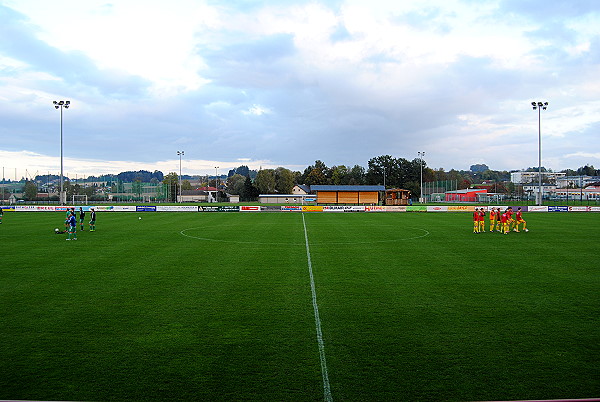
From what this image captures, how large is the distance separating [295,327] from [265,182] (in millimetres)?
112178

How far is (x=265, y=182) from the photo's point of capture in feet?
393

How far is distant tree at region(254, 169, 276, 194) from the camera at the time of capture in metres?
119

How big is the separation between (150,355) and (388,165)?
4409 inches

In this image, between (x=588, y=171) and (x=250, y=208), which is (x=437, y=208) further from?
(x=588, y=171)

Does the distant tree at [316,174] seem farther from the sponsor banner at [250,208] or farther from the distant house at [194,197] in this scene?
the sponsor banner at [250,208]

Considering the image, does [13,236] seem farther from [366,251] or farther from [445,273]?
[445,273]

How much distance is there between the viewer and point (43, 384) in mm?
5941

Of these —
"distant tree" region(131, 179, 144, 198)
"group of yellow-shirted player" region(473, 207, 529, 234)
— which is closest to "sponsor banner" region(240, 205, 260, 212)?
"group of yellow-shirted player" region(473, 207, 529, 234)

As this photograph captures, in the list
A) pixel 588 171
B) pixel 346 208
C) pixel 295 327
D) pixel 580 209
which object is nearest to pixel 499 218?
pixel 295 327

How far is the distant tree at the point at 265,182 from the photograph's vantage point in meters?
119

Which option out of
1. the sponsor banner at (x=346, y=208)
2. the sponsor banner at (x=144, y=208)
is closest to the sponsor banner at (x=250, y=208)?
the sponsor banner at (x=346, y=208)

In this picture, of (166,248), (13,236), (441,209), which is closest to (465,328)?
(166,248)

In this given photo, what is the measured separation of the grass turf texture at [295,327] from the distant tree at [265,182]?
101830mm

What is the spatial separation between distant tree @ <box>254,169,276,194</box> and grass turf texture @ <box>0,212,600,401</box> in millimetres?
101830
